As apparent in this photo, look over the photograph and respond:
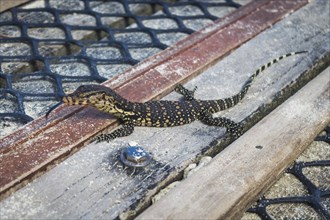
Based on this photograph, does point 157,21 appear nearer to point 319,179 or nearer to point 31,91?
point 31,91

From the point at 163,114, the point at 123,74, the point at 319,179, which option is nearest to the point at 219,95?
the point at 163,114

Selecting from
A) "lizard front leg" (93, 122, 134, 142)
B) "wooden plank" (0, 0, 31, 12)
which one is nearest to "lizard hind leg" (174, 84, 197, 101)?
"lizard front leg" (93, 122, 134, 142)

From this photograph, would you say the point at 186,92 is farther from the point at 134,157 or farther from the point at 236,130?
the point at 134,157

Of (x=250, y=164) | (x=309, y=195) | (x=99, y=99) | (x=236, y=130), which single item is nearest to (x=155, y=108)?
(x=99, y=99)

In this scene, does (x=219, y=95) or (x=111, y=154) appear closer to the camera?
(x=111, y=154)

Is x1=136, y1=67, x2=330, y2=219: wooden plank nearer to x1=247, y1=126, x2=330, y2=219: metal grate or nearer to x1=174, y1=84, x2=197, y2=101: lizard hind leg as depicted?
x1=247, y1=126, x2=330, y2=219: metal grate

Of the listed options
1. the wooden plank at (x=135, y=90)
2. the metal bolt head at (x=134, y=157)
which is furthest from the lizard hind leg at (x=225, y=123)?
the metal bolt head at (x=134, y=157)

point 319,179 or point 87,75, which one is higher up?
point 87,75

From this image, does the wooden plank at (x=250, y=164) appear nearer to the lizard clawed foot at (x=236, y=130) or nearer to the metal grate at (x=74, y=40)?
the lizard clawed foot at (x=236, y=130)
